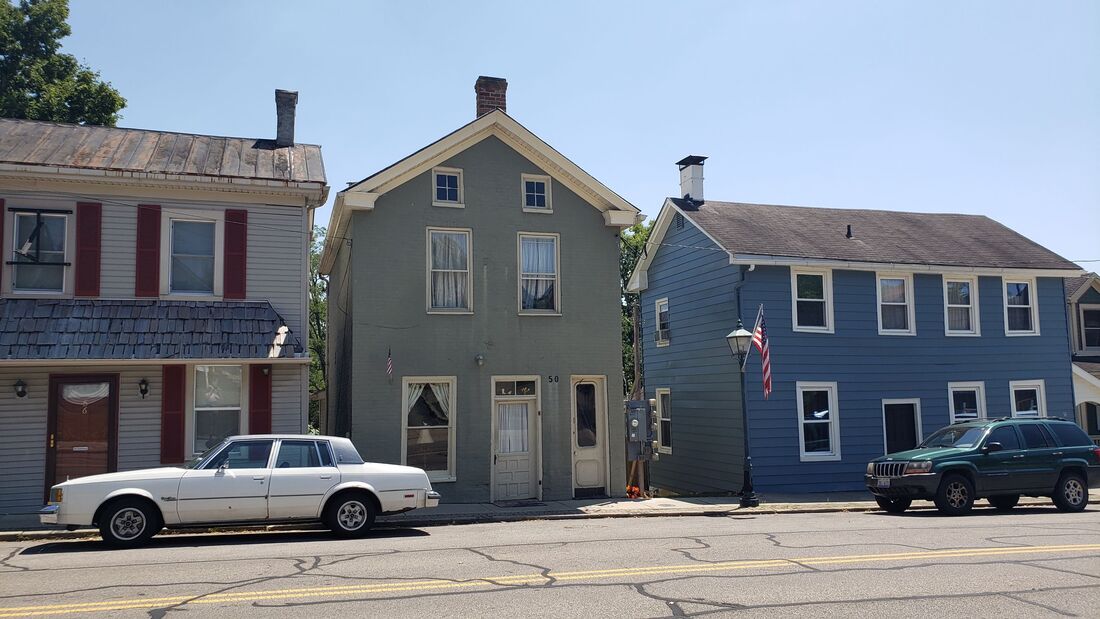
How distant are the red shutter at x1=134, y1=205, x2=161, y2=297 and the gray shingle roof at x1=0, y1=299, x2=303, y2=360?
10.8 inches

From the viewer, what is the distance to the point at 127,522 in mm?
11375

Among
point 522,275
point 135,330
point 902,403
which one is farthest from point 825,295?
point 135,330

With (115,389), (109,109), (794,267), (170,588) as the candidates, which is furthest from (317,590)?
(109,109)

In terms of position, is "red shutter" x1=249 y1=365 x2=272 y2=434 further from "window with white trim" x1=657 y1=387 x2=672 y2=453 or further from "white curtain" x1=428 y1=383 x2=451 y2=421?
"window with white trim" x1=657 y1=387 x2=672 y2=453

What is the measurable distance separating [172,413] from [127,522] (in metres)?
4.31

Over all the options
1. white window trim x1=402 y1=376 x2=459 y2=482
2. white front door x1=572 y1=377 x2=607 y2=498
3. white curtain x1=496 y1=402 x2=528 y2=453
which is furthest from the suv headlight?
white window trim x1=402 y1=376 x2=459 y2=482

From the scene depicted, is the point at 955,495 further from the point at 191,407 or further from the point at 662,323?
the point at 191,407

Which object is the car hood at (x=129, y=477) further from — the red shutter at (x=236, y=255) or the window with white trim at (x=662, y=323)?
the window with white trim at (x=662, y=323)

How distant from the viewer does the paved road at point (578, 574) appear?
7.45 metres

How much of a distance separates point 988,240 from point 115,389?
22692 millimetres

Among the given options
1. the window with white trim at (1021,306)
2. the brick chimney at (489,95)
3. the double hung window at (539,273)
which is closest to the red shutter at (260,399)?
the double hung window at (539,273)

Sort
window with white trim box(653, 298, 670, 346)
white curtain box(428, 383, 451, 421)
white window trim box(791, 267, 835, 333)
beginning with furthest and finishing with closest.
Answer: window with white trim box(653, 298, 670, 346) < white window trim box(791, 267, 835, 333) < white curtain box(428, 383, 451, 421)

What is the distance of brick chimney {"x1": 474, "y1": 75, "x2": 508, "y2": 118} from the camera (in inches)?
761

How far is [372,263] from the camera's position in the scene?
1717cm
